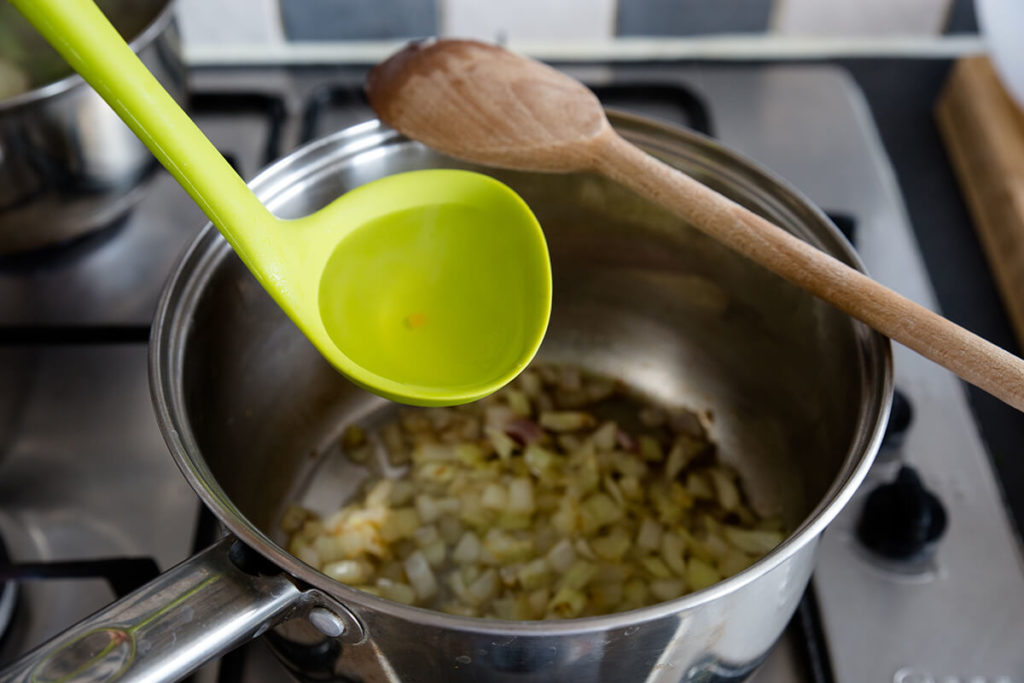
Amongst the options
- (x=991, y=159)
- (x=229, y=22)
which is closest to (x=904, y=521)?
(x=991, y=159)

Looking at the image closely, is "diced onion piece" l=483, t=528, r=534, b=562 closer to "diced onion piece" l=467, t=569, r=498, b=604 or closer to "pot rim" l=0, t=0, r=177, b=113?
"diced onion piece" l=467, t=569, r=498, b=604

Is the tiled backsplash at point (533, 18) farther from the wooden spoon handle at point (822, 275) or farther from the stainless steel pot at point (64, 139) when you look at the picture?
the wooden spoon handle at point (822, 275)

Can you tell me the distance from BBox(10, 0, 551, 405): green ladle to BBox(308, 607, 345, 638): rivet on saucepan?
0.14 m

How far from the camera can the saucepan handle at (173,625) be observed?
391 millimetres

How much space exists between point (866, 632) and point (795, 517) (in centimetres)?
11

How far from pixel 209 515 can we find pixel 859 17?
824 millimetres

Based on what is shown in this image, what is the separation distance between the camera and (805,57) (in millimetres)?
995

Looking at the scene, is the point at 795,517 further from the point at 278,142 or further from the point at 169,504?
the point at 278,142

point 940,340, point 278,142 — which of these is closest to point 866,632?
point 940,340

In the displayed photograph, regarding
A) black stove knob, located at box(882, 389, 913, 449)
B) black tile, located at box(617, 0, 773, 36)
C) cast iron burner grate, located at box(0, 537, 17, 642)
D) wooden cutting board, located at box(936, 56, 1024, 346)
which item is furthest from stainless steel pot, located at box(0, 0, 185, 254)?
wooden cutting board, located at box(936, 56, 1024, 346)

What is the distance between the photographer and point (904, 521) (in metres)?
0.60

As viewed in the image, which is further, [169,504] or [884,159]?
[884,159]

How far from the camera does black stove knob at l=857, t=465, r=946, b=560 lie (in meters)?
0.60

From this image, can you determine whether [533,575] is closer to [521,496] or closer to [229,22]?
[521,496]
